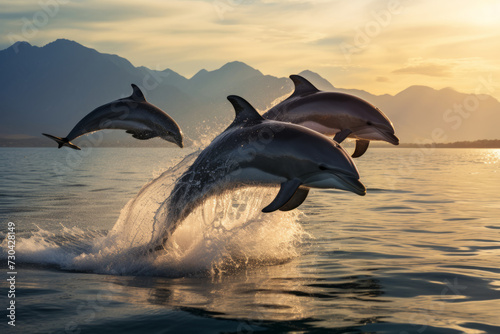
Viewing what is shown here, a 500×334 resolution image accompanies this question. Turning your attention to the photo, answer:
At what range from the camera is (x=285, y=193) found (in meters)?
6.41

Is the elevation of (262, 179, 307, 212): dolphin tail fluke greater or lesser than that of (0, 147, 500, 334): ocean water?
greater

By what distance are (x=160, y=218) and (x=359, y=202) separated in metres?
10.9

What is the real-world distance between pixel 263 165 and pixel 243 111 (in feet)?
2.98

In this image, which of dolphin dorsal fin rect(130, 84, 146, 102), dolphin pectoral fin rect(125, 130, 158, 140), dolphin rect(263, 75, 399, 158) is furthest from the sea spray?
dolphin dorsal fin rect(130, 84, 146, 102)

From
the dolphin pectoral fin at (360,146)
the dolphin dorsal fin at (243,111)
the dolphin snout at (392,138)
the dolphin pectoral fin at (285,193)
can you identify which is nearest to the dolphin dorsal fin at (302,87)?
the dolphin pectoral fin at (360,146)

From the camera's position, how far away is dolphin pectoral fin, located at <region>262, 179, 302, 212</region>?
6.17 meters

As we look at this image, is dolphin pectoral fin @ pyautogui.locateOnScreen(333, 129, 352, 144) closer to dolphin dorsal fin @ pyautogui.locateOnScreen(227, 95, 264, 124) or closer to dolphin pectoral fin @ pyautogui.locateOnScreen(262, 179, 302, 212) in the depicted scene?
dolphin dorsal fin @ pyautogui.locateOnScreen(227, 95, 264, 124)

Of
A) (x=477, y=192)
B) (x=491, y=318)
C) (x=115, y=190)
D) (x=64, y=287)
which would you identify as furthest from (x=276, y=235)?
(x=477, y=192)

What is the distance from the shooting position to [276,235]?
9.71 meters

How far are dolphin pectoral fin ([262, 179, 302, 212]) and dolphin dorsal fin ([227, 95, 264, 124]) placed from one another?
3.86 ft

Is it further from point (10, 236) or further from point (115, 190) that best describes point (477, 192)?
point (10, 236)

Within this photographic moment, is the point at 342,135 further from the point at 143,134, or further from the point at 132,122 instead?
the point at 132,122

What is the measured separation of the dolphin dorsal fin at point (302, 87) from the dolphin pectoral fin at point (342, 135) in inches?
33.0

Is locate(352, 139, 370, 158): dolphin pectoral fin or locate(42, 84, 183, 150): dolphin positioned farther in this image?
locate(42, 84, 183, 150): dolphin
